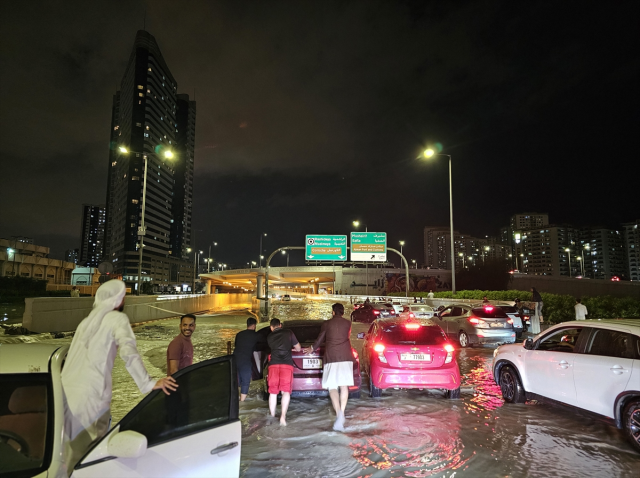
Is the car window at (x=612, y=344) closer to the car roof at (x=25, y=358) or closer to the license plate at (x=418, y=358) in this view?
the license plate at (x=418, y=358)

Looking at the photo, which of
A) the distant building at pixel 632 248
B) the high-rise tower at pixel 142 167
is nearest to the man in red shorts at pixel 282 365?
the high-rise tower at pixel 142 167

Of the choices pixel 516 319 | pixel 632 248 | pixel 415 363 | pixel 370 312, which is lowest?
pixel 370 312

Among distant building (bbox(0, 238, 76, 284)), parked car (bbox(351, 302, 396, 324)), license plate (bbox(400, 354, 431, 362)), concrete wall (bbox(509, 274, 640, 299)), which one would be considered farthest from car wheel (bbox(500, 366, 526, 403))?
distant building (bbox(0, 238, 76, 284))

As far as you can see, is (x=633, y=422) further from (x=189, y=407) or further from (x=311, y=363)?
(x=189, y=407)

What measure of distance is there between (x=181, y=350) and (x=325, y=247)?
123 ft

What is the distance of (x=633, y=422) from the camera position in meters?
5.23

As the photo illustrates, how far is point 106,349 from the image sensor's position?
317 cm

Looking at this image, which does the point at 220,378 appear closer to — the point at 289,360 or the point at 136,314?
the point at 289,360

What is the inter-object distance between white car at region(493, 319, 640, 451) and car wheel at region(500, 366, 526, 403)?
0.02 metres

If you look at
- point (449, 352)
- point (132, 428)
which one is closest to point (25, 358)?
point (132, 428)

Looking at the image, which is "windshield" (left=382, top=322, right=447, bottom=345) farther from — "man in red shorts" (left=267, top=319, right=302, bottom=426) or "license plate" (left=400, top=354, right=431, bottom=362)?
"man in red shorts" (left=267, top=319, right=302, bottom=426)

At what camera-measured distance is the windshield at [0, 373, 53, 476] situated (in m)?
2.56

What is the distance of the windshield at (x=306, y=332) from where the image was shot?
8.20 meters

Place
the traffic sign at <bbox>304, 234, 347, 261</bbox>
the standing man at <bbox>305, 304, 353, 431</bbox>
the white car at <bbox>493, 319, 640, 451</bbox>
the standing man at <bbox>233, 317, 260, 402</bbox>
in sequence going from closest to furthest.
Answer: the white car at <bbox>493, 319, 640, 451</bbox>, the standing man at <bbox>305, 304, 353, 431</bbox>, the standing man at <bbox>233, 317, 260, 402</bbox>, the traffic sign at <bbox>304, 234, 347, 261</bbox>
